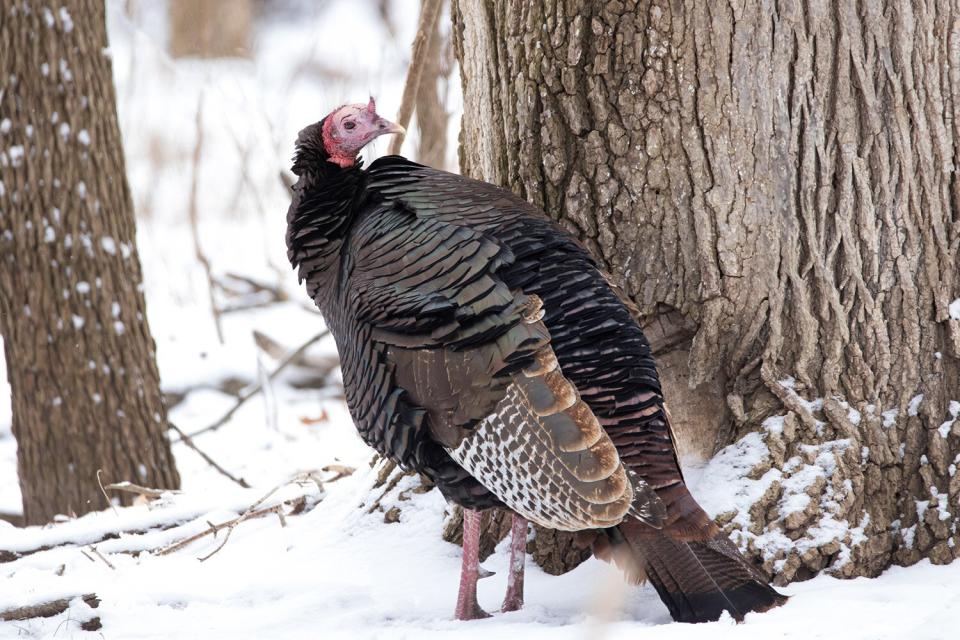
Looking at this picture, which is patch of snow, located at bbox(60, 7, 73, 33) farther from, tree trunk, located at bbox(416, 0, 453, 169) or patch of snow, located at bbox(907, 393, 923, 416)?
patch of snow, located at bbox(907, 393, 923, 416)

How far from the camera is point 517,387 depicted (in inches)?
115

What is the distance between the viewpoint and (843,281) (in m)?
3.32

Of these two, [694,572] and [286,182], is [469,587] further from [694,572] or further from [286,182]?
[286,182]

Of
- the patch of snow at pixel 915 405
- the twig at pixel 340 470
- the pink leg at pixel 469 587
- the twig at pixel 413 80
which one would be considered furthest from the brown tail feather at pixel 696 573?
the twig at pixel 413 80

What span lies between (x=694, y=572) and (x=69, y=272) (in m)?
3.99

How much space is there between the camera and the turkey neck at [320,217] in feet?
Result: 11.3

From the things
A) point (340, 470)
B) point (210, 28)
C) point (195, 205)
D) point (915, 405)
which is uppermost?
point (210, 28)

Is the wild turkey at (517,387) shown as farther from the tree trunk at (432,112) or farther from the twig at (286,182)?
the tree trunk at (432,112)

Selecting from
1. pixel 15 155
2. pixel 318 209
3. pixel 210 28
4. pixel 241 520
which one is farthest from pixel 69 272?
pixel 210 28

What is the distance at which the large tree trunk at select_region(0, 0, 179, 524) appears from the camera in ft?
18.2

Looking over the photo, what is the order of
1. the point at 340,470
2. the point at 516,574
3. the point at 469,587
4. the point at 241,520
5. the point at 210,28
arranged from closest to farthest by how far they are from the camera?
the point at 469,587, the point at 516,574, the point at 241,520, the point at 340,470, the point at 210,28

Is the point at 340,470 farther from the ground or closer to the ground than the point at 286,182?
closer to the ground

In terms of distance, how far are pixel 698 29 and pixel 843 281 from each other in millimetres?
894

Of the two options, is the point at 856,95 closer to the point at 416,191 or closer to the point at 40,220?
the point at 416,191
